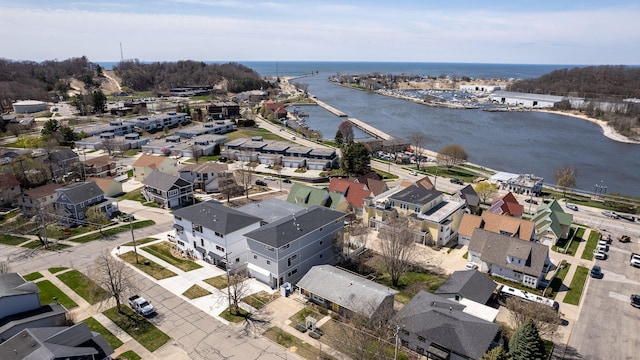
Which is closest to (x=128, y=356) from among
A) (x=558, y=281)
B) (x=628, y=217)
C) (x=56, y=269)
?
(x=56, y=269)

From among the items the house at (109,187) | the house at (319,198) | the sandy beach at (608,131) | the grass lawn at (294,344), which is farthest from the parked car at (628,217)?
the house at (109,187)

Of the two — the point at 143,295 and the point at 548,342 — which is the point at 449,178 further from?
the point at 143,295

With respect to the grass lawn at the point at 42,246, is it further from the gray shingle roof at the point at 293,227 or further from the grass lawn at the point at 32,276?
the gray shingle roof at the point at 293,227

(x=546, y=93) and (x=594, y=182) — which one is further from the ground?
(x=546, y=93)

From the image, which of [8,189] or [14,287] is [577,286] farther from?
[8,189]

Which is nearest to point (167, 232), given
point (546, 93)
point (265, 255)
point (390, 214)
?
point (265, 255)

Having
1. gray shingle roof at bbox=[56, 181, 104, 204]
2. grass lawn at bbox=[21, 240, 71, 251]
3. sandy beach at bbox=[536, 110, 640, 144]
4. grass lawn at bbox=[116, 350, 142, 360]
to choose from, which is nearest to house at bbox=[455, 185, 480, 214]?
grass lawn at bbox=[116, 350, 142, 360]
